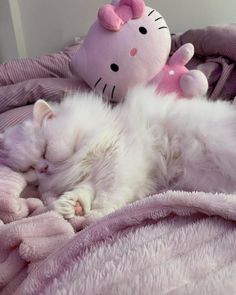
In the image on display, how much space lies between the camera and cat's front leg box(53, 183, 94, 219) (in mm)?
889

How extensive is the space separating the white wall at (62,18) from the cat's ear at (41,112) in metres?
1.43

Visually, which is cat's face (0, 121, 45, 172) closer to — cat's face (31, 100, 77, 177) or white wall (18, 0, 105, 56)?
cat's face (31, 100, 77, 177)

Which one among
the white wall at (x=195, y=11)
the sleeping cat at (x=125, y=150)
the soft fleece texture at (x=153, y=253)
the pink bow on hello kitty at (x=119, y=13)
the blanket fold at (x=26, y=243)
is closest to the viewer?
the soft fleece texture at (x=153, y=253)

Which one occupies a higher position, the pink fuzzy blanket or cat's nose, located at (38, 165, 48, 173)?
the pink fuzzy blanket

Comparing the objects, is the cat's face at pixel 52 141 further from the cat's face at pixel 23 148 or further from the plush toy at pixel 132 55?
the plush toy at pixel 132 55

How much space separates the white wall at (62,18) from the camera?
7.68 feet

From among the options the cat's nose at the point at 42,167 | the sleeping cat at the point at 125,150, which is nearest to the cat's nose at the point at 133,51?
the sleeping cat at the point at 125,150

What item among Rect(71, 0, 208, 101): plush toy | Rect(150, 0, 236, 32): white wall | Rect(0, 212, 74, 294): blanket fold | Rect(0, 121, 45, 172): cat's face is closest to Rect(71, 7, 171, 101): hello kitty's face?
Rect(71, 0, 208, 101): plush toy

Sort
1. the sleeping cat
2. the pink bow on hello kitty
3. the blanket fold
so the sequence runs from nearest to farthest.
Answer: the blanket fold < the sleeping cat < the pink bow on hello kitty

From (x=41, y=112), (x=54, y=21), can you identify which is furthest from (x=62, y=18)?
(x=41, y=112)

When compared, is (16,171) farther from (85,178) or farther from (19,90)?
(19,90)

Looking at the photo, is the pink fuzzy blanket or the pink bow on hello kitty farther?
the pink bow on hello kitty

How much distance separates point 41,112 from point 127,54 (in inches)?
13.5

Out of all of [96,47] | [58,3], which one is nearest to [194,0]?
[58,3]
